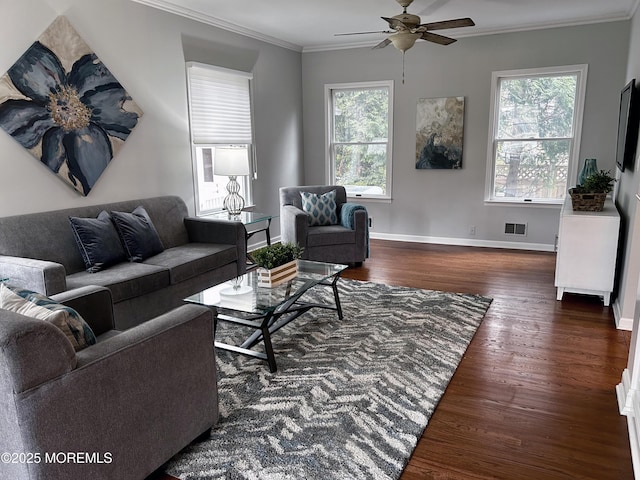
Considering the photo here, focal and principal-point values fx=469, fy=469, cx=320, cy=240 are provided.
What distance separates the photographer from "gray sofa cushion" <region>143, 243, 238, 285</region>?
361cm

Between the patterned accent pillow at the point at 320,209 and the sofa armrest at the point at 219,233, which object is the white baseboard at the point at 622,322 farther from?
the sofa armrest at the point at 219,233

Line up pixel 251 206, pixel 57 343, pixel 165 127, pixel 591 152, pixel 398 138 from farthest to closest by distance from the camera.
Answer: pixel 398 138
pixel 251 206
pixel 591 152
pixel 165 127
pixel 57 343

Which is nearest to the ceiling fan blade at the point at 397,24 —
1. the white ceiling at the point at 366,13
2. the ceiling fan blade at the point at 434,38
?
the ceiling fan blade at the point at 434,38

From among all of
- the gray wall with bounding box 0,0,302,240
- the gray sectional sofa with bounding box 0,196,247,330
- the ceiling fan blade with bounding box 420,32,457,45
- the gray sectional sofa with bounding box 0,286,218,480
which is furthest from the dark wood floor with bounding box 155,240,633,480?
the gray wall with bounding box 0,0,302,240

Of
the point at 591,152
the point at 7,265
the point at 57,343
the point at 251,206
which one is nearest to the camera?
the point at 57,343

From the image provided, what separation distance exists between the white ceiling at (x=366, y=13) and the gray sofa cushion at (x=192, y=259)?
7.41 feet

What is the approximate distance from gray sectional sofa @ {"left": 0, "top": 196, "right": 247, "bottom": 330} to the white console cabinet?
110 inches

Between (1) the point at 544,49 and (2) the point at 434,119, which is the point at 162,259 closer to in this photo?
(2) the point at 434,119

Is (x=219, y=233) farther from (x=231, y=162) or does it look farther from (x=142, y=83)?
(x=142, y=83)

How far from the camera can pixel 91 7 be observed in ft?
12.3

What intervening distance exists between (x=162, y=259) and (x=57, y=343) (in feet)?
7.36

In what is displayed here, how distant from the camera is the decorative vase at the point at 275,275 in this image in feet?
10.3

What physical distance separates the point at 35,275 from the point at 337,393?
Answer: 6.23 ft

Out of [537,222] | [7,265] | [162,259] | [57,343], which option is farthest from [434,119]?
[57,343]
